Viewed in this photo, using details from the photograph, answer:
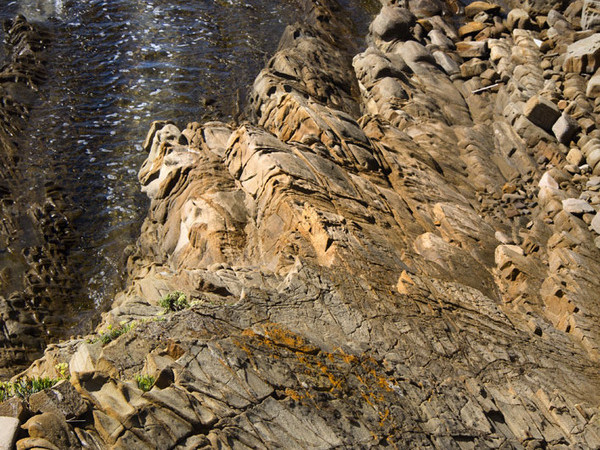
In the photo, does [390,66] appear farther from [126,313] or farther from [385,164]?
[126,313]

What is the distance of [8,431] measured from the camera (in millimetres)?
8242

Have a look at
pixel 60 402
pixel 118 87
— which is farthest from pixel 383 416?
pixel 118 87

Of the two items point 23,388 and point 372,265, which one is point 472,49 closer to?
point 372,265

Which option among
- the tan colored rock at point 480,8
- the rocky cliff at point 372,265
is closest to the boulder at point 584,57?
the rocky cliff at point 372,265

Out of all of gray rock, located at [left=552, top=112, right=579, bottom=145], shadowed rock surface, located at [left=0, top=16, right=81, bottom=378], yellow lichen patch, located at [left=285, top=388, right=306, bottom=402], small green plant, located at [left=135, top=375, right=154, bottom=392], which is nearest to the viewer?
small green plant, located at [left=135, top=375, right=154, bottom=392]

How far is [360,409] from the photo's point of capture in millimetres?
11016

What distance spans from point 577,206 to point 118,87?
23.6 m

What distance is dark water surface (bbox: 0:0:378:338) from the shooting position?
25.0m

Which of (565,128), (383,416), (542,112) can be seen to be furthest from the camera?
(542,112)

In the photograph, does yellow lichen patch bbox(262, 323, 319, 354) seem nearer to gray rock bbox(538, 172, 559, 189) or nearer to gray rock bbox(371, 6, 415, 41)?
gray rock bbox(538, 172, 559, 189)

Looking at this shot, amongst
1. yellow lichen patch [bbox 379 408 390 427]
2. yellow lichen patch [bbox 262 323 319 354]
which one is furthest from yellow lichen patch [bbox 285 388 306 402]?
yellow lichen patch [bbox 379 408 390 427]

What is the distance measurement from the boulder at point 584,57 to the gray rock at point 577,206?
970cm

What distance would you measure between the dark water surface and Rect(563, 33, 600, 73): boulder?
1298cm

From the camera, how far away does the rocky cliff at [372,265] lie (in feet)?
33.8
